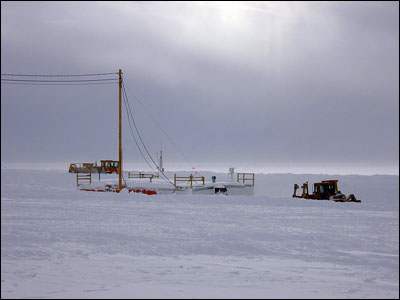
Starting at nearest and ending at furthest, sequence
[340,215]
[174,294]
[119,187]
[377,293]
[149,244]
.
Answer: [174,294] → [377,293] → [149,244] → [340,215] → [119,187]

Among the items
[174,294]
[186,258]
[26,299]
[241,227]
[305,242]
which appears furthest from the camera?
[241,227]

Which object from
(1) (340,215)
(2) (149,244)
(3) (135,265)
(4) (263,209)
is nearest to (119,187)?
(4) (263,209)

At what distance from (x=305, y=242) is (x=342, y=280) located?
4210mm

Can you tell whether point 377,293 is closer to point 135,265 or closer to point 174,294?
point 174,294

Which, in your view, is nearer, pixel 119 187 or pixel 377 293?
pixel 377 293

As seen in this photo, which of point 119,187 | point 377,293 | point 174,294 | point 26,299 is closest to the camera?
point 26,299

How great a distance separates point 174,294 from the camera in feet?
26.7

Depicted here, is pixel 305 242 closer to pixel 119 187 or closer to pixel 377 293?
pixel 377 293

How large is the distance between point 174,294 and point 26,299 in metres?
3.00

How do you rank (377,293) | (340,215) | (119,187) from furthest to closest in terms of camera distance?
1. (119,187)
2. (340,215)
3. (377,293)

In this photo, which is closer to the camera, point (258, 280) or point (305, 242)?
point (258, 280)

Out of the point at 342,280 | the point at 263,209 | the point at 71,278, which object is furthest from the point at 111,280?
the point at 263,209

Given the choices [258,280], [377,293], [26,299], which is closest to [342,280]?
[377,293]

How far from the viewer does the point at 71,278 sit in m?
8.85
